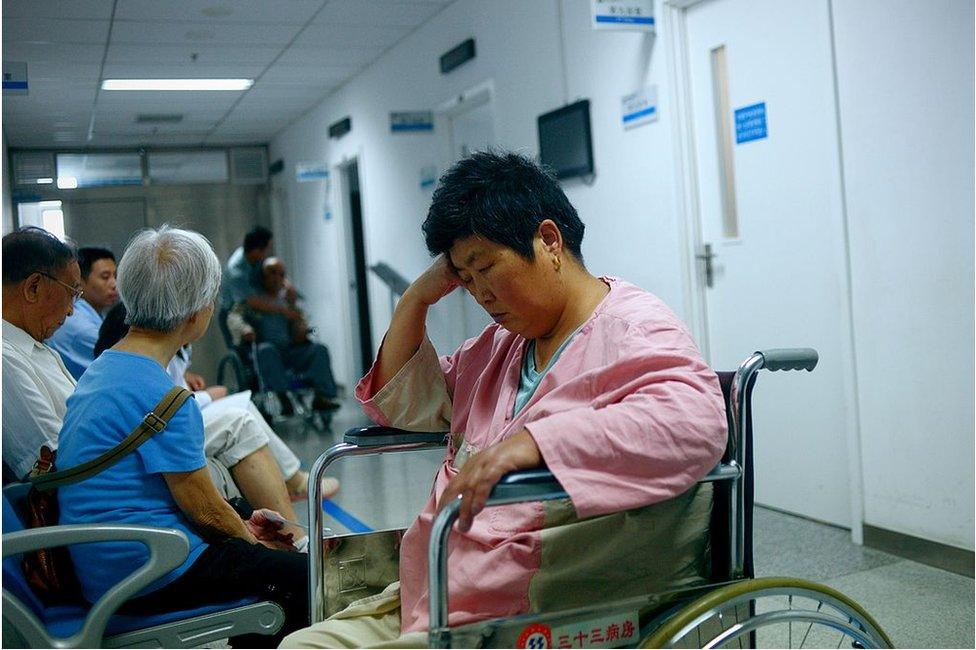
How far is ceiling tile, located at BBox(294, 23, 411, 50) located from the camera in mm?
6750

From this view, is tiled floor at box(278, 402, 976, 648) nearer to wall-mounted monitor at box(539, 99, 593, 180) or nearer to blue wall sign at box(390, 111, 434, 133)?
wall-mounted monitor at box(539, 99, 593, 180)

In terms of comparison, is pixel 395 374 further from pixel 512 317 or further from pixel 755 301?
pixel 755 301

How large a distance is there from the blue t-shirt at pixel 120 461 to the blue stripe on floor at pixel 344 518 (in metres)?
2.11

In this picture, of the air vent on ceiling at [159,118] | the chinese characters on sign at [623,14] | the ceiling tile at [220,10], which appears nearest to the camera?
the chinese characters on sign at [623,14]

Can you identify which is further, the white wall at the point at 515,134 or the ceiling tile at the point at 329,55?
the ceiling tile at the point at 329,55

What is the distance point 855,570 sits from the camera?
293 cm

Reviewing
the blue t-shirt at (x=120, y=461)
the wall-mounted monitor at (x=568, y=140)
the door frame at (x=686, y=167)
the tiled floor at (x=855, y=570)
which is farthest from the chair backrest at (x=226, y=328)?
the blue t-shirt at (x=120, y=461)

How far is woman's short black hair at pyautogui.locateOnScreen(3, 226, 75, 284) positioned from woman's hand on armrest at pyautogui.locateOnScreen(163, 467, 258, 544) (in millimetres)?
542

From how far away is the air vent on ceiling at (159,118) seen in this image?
31.4 feet

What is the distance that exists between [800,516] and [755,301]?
32.9 inches

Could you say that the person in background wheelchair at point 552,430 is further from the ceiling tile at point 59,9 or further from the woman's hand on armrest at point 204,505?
the ceiling tile at point 59,9

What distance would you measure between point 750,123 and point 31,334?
8.87 feet

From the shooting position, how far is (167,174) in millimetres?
11680

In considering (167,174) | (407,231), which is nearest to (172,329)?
(407,231)
